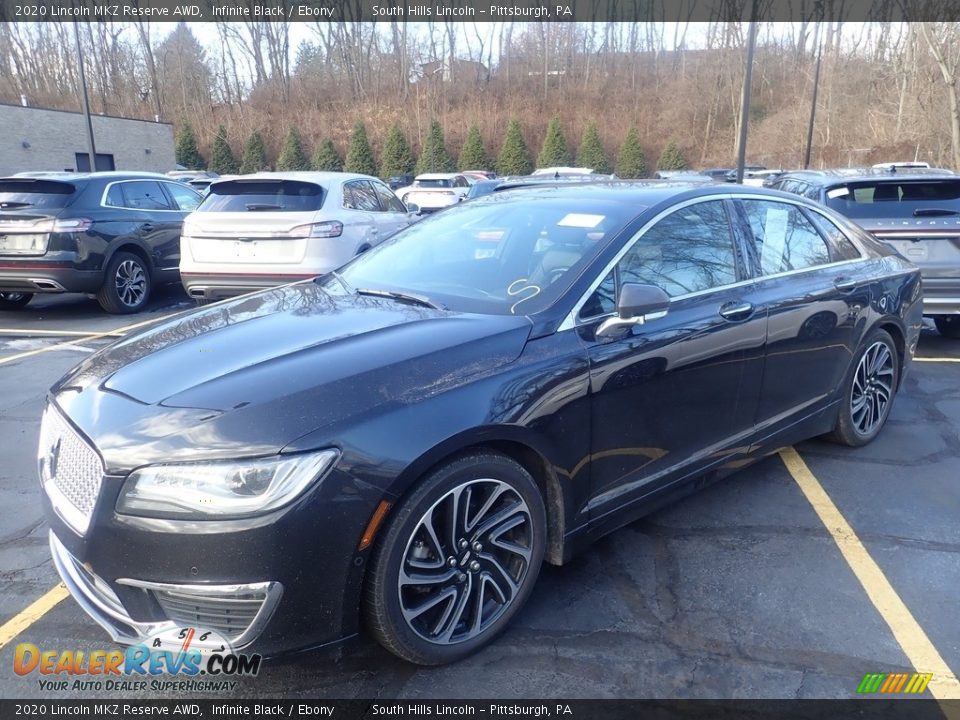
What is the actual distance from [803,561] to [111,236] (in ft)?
26.6

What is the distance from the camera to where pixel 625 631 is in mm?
2766

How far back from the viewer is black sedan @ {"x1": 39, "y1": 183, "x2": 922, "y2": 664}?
212 centimetres

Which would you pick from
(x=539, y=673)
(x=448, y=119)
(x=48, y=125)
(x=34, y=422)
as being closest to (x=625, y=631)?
(x=539, y=673)

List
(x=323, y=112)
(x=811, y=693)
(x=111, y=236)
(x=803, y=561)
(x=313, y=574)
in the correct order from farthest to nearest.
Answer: (x=323, y=112)
(x=111, y=236)
(x=803, y=561)
(x=811, y=693)
(x=313, y=574)

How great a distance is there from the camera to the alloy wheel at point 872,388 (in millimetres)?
4387

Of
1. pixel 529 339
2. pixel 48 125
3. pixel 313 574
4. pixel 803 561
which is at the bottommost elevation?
pixel 803 561

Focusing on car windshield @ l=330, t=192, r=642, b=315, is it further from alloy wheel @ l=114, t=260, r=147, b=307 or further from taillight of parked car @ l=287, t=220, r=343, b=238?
alloy wheel @ l=114, t=260, r=147, b=307

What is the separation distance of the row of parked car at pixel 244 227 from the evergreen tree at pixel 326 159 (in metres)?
36.1

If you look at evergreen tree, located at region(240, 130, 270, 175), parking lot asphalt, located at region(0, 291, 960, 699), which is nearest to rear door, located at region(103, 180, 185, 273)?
parking lot asphalt, located at region(0, 291, 960, 699)

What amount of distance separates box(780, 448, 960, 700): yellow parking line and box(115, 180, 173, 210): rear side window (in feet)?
26.9

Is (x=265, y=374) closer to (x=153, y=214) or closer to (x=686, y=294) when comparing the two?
(x=686, y=294)

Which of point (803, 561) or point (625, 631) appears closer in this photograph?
point (625, 631)

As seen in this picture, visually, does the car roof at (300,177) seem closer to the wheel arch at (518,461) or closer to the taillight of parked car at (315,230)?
the taillight of parked car at (315,230)

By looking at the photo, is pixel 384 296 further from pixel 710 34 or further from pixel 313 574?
pixel 710 34
